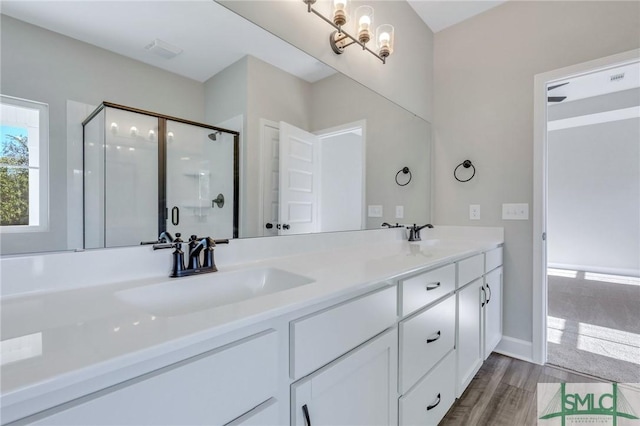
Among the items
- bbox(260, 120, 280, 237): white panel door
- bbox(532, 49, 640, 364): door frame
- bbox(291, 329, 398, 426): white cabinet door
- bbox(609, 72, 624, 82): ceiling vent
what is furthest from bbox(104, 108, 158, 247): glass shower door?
bbox(609, 72, 624, 82): ceiling vent

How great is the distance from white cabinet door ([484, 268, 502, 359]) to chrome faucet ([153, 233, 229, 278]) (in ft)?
5.66

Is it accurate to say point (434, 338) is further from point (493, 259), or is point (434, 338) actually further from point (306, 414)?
point (493, 259)

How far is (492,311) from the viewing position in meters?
2.06

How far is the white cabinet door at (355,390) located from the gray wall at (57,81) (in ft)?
2.56

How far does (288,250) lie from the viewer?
1396 mm

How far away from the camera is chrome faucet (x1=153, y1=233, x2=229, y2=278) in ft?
3.17

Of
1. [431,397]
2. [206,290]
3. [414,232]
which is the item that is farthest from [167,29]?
[414,232]

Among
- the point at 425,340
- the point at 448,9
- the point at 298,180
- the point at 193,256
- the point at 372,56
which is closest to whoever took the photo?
the point at 193,256

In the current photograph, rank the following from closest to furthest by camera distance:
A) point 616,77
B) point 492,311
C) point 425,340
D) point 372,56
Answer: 1. point 425,340
2. point 372,56
3. point 492,311
4. point 616,77

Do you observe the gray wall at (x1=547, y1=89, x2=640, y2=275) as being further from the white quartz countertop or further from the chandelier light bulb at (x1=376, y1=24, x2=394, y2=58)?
the white quartz countertop

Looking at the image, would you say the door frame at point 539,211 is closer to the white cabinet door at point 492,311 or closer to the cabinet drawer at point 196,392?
the white cabinet door at point 492,311

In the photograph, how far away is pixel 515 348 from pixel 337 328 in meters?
2.07

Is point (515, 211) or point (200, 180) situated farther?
point (515, 211)

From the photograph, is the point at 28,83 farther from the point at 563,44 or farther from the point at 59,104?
the point at 563,44
